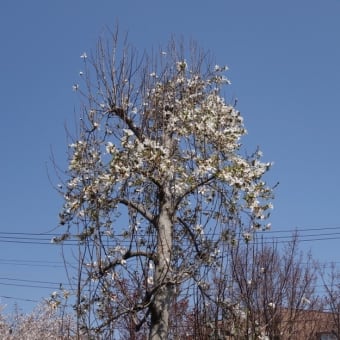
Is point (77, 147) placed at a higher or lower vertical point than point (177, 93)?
lower

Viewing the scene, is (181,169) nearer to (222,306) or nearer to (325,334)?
(222,306)

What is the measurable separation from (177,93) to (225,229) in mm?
2395

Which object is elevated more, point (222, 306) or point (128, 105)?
point (128, 105)

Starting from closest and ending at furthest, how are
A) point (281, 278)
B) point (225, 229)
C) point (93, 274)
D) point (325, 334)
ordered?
point (93, 274) < point (225, 229) < point (281, 278) < point (325, 334)

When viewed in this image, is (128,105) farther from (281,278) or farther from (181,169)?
(281,278)

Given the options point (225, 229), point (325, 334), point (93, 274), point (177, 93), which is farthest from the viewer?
point (325, 334)

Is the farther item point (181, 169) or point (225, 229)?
point (225, 229)

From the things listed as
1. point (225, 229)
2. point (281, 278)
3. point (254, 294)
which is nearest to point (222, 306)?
point (225, 229)

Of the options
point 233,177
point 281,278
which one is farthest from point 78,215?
point 281,278

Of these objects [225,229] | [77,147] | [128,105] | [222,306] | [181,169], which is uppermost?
[128,105]

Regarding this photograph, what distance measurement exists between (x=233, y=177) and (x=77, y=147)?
2.35 m

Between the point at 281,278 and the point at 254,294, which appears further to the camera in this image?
the point at 281,278

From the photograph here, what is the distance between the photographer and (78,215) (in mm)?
8695

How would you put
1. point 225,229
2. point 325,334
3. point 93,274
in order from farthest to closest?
1. point 325,334
2. point 225,229
3. point 93,274
